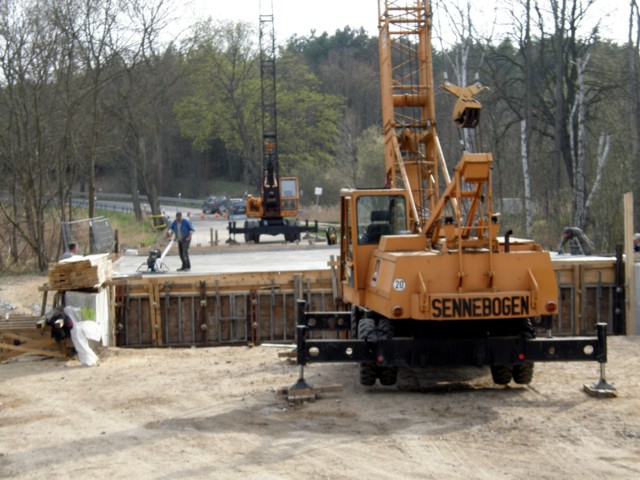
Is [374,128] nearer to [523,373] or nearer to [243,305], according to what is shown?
[243,305]

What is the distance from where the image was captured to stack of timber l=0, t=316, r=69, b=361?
14539 mm

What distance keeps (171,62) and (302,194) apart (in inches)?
900

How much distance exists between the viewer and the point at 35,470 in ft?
Result: 27.3

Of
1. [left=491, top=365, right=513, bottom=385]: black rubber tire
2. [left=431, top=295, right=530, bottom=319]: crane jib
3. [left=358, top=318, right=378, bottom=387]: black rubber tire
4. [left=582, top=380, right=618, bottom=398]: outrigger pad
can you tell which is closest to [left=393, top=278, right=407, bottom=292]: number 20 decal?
[left=431, top=295, right=530, bottom=319]: crane jib

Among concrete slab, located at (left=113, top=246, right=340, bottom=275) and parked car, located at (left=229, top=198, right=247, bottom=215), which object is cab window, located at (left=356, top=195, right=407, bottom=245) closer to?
concrete slab, located at (left=113, top=246, right=340, bottom=275)

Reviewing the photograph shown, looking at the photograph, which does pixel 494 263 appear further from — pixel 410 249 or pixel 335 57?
pixel 335 57

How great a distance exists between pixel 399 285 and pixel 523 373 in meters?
2.23

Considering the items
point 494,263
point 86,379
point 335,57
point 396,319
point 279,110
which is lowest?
point 86,379

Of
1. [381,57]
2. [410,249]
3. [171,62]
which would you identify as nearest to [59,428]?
[410,249]

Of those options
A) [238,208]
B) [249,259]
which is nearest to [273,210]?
[249,259]

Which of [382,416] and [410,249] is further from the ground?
[410,249]

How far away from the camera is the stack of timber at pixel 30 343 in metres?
14.5

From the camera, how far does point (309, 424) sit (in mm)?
9844

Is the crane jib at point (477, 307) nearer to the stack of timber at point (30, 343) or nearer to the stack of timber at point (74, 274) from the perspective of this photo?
the stack of timber at point (30, 343)
